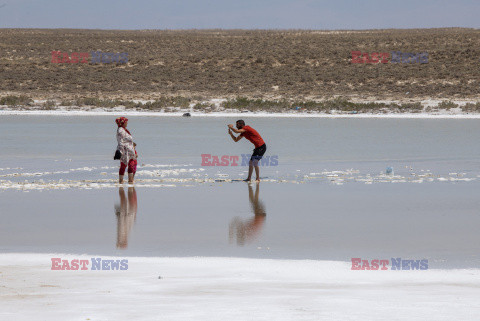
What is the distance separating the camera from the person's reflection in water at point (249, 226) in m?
10.2

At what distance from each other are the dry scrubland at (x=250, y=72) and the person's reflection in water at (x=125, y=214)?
32.3 metres

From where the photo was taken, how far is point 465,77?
5759 cm

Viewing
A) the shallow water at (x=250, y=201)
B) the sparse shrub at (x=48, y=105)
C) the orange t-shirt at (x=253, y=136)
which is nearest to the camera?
the shallow water at (x=250, y=201)

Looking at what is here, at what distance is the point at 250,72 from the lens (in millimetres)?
64062

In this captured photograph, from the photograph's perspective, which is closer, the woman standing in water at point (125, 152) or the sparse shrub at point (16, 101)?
Result: the woman standing in water at point (125, 152)

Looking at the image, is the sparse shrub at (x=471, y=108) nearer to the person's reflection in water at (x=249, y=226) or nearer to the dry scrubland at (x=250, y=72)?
the dry scrubland at (x=250, y=72)

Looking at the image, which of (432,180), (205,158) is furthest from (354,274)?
(205,158)

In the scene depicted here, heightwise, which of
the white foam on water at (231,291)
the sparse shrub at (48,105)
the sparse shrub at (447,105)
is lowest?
the white foam on water at (231,291)

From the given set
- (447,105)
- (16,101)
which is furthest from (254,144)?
(16,101)

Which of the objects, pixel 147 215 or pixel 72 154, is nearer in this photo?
pixel 147 215

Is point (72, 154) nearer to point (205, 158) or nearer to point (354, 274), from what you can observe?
point (205, 158)

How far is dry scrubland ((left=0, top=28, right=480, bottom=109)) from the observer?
53406 mm

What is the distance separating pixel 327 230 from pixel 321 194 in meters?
3.50

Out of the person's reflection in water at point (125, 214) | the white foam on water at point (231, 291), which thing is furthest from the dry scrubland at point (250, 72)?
the white foam on water at point (231, 291)
